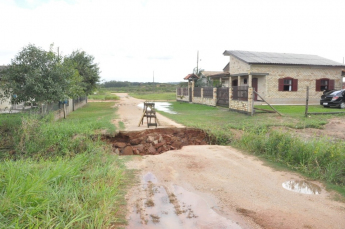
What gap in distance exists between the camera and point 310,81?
26.2 meters

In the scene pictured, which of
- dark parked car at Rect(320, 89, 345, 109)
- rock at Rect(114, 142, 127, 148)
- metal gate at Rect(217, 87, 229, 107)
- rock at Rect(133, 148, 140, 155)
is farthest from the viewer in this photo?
metal gate at Rect(217, 87, 229, 107)

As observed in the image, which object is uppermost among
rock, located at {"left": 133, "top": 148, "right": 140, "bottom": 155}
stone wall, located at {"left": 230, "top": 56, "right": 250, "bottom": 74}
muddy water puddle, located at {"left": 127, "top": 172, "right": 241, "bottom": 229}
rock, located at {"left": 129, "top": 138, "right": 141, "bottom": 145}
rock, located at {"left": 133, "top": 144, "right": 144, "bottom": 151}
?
stone wall, located at {"left": 230, "top": 56, "right": 250, "bottom": 74}

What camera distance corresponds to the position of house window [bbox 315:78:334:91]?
86.6ft

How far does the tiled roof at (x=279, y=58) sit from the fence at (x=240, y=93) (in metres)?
5.27

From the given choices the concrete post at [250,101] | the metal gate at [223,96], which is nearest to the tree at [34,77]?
the concrete post at [250,101]

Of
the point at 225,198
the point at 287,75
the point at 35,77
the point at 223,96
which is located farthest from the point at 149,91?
the point at 225,198

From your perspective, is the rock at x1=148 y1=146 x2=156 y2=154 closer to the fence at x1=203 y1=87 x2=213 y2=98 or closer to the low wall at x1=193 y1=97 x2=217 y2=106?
the low wall at x1=193 y1=97 x2=217 y2=106

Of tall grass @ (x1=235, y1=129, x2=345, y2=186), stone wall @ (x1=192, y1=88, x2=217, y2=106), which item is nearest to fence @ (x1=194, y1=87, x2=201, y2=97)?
stone wall @ (x1=192, y1=88, x2=217, y2=106)

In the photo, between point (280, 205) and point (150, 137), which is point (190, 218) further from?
point (150, 137)

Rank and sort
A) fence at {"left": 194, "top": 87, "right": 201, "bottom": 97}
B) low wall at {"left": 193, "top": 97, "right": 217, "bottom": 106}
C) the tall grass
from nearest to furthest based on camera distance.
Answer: the tall grass → low wall at {"left": 193, "top": 97, "right": 217, "bottom": 106} → fence at {"left": 194, "top": 87, "right": 201, "bottom": 97}

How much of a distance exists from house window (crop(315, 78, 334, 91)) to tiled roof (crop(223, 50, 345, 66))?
1.42 m

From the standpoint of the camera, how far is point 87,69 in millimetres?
25125

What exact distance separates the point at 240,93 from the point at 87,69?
13159mm

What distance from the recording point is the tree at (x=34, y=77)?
1280cm
